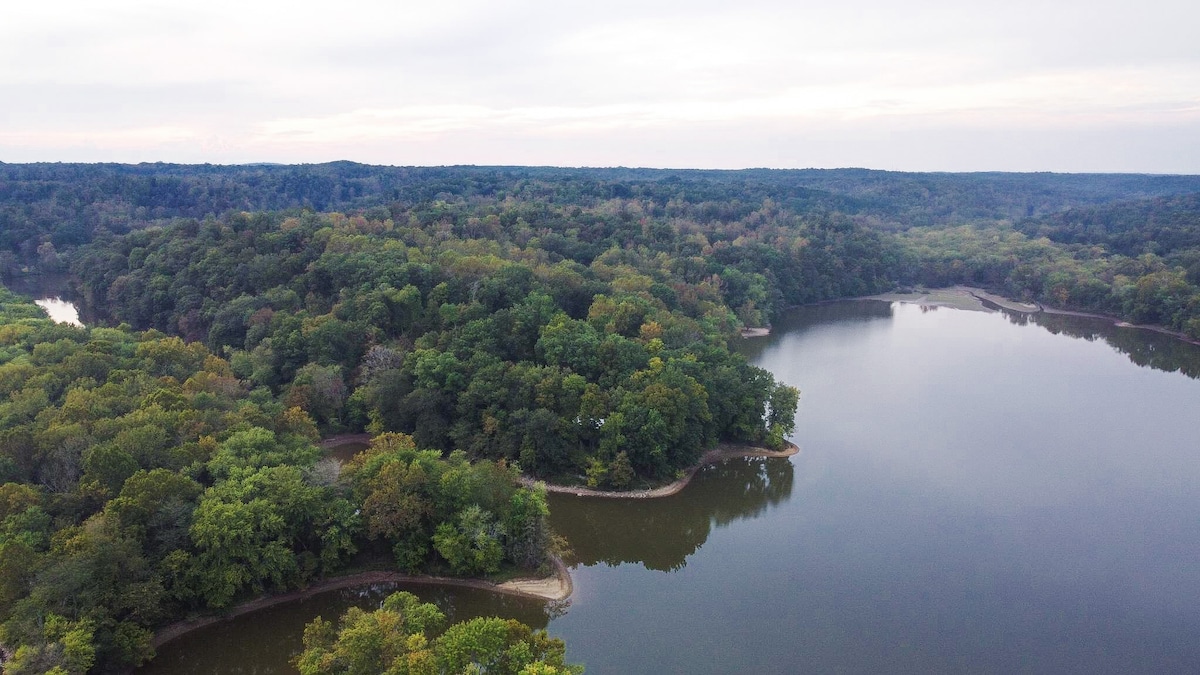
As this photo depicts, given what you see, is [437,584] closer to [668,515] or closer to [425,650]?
[425,650]

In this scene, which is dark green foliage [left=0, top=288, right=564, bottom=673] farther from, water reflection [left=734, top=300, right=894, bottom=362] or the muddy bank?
water reflection [left=734, top=300, right=894, bottom=362]

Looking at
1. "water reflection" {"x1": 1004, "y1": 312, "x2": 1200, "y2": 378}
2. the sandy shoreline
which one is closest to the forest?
the sandy shoreline

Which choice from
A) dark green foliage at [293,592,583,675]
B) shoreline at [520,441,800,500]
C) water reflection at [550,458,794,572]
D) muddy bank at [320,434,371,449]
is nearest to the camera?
dark green foliage at [293,592,583,675]

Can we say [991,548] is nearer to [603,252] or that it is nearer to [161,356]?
[161,356]

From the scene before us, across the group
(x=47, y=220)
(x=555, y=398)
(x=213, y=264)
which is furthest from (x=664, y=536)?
(x=47, y=220)

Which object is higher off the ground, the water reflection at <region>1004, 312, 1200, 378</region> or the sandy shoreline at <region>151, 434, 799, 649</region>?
the water reflection at <region>1004, 312, 1200, 378</region>

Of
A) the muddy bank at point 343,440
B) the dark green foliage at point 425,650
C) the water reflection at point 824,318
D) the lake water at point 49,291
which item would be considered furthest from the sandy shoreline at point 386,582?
the lake water at point 49,291

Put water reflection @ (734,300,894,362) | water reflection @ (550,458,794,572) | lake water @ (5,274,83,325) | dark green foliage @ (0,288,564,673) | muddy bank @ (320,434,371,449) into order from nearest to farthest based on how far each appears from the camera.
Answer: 1. dark green foliage @ (0,288,564,673)
2. water reflection @ (550,458,794,572)
3. muddy bank @ (320,434,371,449)
4. water reflection @ (734,300,894,362)
5. lake water @ (5,274,83,325)
